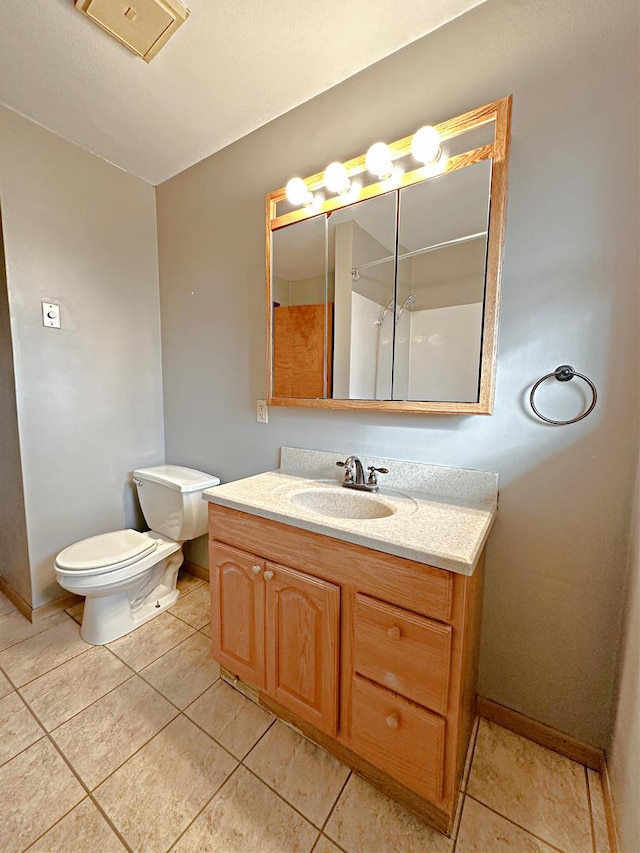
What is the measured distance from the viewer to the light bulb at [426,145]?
1078 mm

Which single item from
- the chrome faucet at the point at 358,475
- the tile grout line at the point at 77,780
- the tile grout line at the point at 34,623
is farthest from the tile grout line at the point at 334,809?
the tile grout line at the point at 34,623

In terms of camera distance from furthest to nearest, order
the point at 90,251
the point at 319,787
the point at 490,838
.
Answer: the point at 90,251
the point at 319,787
the point at 490,838

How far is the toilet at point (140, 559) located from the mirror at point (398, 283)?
731mm

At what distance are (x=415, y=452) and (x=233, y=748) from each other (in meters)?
1.18

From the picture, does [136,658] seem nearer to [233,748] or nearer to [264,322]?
[233,748]

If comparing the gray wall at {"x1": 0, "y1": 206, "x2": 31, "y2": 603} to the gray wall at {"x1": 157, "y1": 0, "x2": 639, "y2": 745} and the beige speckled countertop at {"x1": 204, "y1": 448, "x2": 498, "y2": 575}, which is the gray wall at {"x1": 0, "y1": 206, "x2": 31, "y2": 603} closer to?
the beige speckled countertop at {"x1": 204, "y1": 448, "x2": 498, "y2": 575}

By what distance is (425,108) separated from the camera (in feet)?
3.82

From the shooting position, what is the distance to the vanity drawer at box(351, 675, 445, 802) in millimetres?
852

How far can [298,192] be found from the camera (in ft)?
4.48

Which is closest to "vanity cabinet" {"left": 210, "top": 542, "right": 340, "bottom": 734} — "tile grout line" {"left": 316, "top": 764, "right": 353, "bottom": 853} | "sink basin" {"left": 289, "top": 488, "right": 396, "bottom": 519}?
"tile grout line" {"left": 316, "top": 764, "right": 353, "bottom": 853}

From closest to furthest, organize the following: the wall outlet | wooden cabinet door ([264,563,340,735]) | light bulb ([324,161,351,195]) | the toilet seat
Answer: wooden cabinet door ([264,563,340,735]) < light bulb ([324,161,351,195]) < the toilet seat < the wall outlet

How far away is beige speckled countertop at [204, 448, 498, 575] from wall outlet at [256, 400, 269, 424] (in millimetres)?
195

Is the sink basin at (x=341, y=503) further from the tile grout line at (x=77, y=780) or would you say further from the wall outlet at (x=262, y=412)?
the tile grout line at (x=77, y=780)

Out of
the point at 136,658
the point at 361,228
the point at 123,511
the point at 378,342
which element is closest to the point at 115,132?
the point at 361,228
